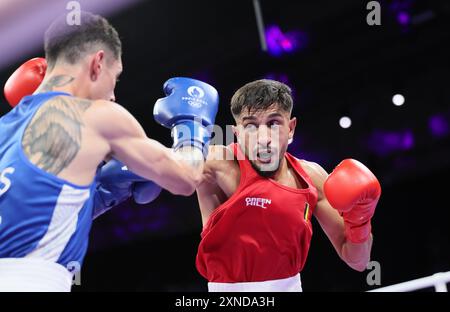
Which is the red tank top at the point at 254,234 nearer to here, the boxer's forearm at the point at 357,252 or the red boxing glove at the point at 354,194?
the red boxing glove at the point at 354,194

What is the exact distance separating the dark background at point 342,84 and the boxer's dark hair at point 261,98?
304cm

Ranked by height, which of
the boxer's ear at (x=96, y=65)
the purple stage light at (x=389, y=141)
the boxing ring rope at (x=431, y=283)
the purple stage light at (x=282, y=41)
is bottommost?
the boxing ring rope at (x=431, y=283)

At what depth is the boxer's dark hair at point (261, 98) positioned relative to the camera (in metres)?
→ 2.31

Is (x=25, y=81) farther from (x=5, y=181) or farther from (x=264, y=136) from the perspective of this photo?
(x=264, y=136)

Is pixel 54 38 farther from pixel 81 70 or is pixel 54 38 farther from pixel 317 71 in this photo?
pixel 317 71

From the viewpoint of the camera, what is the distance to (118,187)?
2.15m

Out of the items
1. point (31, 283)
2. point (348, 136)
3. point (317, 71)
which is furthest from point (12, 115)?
point (348, 136)

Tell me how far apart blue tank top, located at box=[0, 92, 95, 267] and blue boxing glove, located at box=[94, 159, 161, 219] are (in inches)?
14.8

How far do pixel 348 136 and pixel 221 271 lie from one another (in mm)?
4382

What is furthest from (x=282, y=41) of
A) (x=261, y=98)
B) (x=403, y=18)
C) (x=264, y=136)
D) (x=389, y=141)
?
(x=264, y=136)

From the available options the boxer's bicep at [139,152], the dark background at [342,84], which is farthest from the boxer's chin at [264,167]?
the dark background at [342,84]

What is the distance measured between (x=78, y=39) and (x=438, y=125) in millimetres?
4944

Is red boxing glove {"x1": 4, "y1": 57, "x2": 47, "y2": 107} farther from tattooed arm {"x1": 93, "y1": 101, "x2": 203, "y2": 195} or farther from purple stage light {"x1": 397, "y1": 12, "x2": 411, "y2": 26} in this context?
purple stage light {"x1": 397, "y1": 12, "x2": 411, "y2": 26}

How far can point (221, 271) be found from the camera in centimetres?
226
